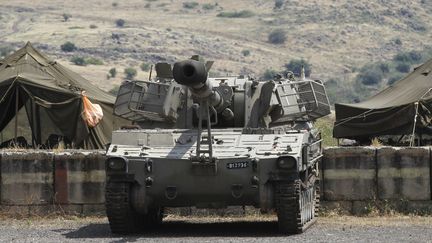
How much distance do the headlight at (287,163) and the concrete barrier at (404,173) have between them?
3469 mm

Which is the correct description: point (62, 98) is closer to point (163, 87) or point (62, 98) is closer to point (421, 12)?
point (163, 87)

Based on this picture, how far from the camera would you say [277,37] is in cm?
16812

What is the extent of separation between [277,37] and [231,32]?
5734mm

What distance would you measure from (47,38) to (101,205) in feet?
439

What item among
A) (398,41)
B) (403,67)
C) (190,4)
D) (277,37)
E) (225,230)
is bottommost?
(225,230)

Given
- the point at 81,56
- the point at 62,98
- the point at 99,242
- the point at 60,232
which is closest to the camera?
the point at 99,242

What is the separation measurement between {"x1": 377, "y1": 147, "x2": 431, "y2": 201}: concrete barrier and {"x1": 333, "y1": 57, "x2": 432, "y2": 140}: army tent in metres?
7.13

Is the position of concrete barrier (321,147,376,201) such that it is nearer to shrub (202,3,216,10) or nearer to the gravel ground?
the gravel ground

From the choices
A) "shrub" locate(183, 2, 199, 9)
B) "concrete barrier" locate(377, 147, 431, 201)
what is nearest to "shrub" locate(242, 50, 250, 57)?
"shrub" locate(183, 2, 199, 9)

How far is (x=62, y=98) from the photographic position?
3325 centimetres

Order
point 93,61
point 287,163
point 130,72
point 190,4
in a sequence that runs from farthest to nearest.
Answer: point 190,4, point 93,61, point 130,72, point 287,163

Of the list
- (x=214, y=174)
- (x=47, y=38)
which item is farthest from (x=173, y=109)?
(x=47, y=38)

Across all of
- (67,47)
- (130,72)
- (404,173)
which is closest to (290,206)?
(404,173)

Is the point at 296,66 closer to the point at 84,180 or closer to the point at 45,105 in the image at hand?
the point at 45,105
